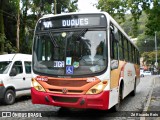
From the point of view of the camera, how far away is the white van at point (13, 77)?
11.7 m

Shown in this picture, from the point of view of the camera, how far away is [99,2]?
920 inches

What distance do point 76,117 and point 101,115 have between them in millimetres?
888

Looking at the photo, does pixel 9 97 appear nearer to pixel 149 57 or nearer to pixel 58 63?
pixel 58 63

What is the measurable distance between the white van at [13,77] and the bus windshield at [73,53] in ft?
11.7

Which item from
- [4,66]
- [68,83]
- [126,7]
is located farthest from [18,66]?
[126,7]

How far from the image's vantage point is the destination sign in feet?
27.1

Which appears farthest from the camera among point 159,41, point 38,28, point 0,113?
point 159,41

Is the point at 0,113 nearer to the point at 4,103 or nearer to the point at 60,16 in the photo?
the point at 4,103

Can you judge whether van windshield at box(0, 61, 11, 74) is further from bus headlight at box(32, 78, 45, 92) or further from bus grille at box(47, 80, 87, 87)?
bus grille at box(47, 80, 87, 87)

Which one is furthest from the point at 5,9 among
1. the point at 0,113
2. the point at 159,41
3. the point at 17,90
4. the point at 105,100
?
the point at 159,41

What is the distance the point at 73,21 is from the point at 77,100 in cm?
230

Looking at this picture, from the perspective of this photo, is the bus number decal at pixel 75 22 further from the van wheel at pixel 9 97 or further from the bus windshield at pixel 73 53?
the van wheel at pixel 9 97

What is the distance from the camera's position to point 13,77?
1218 cm

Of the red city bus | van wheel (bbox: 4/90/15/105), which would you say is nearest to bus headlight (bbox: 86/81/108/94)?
Answer: the red city bus
